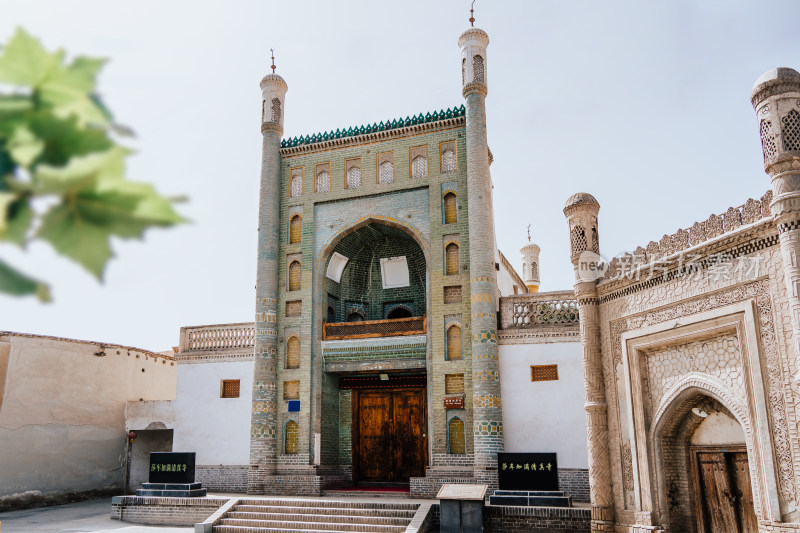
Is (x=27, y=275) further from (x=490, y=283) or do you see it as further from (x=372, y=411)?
(x=372, y=411)

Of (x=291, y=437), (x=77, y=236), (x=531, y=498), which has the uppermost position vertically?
(x=77, y=236)

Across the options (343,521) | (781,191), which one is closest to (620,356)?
(781,191)

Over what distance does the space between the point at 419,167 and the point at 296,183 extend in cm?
331

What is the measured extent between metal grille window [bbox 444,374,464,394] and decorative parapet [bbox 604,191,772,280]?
5336mm

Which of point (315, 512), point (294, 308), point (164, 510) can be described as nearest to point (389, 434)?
point (315, 512)

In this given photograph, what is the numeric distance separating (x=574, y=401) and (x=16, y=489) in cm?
1300

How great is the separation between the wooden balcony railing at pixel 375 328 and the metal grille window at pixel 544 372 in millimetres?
2704

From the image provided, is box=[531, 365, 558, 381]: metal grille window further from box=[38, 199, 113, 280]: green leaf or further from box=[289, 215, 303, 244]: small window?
box=[38, 199, 113, 280]: green leaf

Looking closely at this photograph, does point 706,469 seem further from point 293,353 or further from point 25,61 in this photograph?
point 25,61

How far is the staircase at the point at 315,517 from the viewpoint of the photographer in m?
12.9

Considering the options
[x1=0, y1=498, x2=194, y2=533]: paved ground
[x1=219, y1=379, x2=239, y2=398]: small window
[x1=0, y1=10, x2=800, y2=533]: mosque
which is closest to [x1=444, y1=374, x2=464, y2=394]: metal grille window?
[x1=0, y1=10, x2=800, y2=533]: mosque

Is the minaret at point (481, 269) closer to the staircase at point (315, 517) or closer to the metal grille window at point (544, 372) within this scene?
the metal grille window at point (544, 372)

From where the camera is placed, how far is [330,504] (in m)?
13.9

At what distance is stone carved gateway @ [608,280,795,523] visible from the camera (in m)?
7.91
